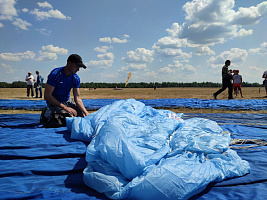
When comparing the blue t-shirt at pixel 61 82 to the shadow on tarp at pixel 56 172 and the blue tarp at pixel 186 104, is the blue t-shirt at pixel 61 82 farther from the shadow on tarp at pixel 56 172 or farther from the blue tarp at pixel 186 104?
the blue tarp at pixel 186 104

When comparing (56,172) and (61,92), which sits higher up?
(61,92)

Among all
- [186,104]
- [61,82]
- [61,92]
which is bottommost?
[186,104]

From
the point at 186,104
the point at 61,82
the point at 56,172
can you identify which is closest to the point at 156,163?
the point at 56,172

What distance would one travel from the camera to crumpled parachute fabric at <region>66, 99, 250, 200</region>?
125cm

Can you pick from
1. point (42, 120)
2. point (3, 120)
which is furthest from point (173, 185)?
point (3, 120)

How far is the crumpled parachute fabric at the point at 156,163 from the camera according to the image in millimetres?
1249

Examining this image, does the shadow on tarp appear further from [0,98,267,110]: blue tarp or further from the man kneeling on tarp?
[0,98,267,110]: blue tarp

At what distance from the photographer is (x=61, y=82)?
3.04m

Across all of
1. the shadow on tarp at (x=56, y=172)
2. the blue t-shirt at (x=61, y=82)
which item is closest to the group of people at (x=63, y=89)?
the blue t-shirt at (x=61, y=82)

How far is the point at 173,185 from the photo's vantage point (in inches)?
48.6

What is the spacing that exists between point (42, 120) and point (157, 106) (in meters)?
3.50

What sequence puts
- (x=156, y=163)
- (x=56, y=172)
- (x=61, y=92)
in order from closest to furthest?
(x=156, y=163)
(x=56, y=172)
(x=61, y=92)

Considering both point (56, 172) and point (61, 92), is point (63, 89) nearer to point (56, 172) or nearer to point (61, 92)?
point (61, 92)

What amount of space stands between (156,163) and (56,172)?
30.0 inches
